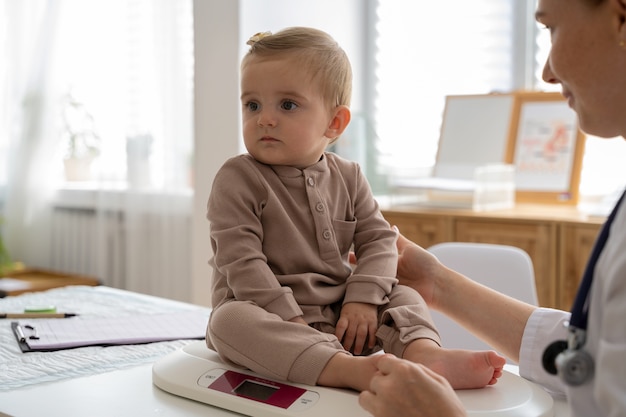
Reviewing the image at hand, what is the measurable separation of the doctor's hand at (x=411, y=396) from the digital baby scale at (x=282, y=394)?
7 cm

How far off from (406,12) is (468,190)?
3.90ft

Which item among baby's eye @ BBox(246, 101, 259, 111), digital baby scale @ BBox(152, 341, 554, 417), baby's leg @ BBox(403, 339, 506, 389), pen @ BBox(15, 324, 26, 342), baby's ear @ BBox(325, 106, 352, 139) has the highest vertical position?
baby's eye @ BBox(246, 101, 259, 111)

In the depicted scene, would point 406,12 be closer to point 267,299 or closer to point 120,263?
point 120,263

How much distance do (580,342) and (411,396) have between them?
0.21 metres

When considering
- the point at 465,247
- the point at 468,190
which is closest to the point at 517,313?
the point at 465,247

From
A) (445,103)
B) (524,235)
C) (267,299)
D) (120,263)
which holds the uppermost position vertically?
(445,103)

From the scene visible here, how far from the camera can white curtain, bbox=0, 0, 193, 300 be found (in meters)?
3.70

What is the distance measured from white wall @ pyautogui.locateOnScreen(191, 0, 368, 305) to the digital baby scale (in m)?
2.13

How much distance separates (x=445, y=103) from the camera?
11.7ft

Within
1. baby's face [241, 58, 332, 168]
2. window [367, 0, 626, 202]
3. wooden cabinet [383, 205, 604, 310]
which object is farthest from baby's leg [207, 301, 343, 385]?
window [367, 0, 626, 202]

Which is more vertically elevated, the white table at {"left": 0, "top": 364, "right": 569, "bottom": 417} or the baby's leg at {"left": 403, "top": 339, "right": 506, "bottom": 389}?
the baby's leg at {"left": 403, "top": 339, "right": 506, "bottom": 389}

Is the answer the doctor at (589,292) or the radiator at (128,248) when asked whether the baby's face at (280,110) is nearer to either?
the doctor at (589,292)

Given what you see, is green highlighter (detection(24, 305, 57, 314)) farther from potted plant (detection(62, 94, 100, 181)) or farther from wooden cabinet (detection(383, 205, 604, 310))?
potted plant (detection(62, 94, 100, 181))

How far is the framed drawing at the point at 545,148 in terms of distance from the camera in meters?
3.16
